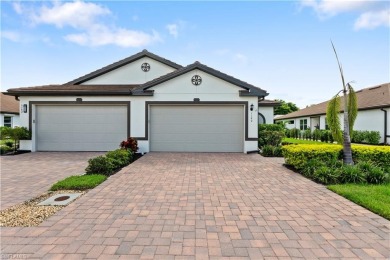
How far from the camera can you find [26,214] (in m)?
3.92

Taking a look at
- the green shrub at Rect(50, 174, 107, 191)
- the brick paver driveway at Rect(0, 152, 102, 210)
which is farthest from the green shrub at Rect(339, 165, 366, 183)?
the brick paver driveway at Rect(0, 152, 102, 210)

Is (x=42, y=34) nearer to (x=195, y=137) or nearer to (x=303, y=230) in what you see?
(x=195, y=137)

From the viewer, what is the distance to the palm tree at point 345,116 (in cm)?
692

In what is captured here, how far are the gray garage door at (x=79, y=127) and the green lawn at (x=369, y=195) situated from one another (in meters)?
9.76

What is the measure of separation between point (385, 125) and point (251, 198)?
1605 cm

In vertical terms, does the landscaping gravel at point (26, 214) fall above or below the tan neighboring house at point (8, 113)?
below

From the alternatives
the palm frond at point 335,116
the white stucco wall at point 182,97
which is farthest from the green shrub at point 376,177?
the white stucco wall at point 182,97

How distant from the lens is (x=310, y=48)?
10.5 metres

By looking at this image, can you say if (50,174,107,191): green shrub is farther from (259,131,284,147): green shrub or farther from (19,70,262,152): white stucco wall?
(259,131,284,147): green shrub

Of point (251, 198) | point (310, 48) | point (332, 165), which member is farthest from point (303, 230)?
point (310, 48)

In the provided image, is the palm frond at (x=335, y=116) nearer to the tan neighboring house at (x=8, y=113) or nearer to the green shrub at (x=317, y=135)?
the green shrub at (x=317, y=135)

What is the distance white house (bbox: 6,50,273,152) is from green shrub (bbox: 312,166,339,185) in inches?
211

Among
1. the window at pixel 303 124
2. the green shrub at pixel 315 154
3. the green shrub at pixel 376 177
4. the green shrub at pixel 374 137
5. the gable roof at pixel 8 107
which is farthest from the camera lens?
the window at pixel 303 124

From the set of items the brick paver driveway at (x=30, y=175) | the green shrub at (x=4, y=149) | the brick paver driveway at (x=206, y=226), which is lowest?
the brick paver driveway at (x=206, y=226)
